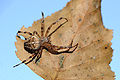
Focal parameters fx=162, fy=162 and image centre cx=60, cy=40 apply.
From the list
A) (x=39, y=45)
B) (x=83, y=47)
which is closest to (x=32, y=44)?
(x=39, y=45)

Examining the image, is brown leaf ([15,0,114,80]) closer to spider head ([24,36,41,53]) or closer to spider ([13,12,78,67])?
spider ([13,12,78,67])

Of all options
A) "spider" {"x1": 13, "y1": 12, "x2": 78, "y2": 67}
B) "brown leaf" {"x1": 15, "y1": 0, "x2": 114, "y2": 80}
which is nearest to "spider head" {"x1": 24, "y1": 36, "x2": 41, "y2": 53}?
"spider" {"x1": 13, "y1": 12, "x2": 78, "y2": 67}

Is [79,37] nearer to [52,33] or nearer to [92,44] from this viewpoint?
[92,44]

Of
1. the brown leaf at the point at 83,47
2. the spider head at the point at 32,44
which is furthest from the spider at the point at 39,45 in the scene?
the brown leaf at the point at 83,47

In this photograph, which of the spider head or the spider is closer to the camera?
the spider

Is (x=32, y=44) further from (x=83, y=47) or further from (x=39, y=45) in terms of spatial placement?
(x=83, y=47)

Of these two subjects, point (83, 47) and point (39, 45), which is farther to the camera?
point (39, 45)
